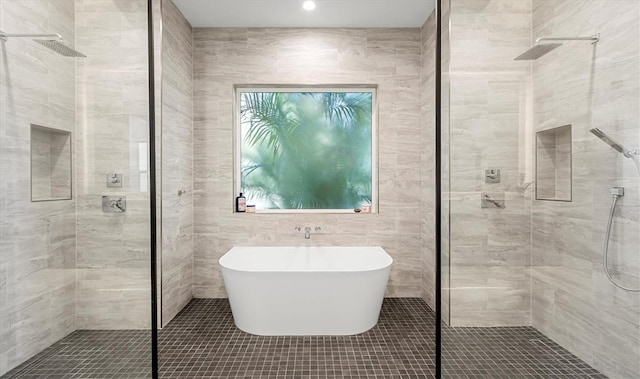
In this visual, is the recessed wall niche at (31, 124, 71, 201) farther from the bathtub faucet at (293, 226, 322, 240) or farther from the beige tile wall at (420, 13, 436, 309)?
the beige tile wall at (420, 13, 436, 309)

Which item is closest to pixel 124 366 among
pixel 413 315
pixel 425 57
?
pixel 413 315

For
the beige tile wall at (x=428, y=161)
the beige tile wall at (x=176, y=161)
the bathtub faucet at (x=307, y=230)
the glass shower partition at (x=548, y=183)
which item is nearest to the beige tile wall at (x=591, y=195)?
the glass shower partition at (x=548, y=183)

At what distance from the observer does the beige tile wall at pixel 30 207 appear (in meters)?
1.28

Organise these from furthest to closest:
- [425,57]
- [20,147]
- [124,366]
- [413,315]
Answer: [425,57] → [413,315] → [124,366] → [20,147]

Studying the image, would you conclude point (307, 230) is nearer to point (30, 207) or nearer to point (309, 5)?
point (309, 5)

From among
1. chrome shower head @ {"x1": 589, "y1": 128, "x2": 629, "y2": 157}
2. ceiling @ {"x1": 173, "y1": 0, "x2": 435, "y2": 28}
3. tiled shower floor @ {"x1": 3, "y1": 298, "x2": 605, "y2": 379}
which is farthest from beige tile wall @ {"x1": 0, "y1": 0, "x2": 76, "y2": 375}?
chrome shower head @ {"x1": 589, "y1": 128, "x2": 629, "y2": 157}

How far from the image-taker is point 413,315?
9.84ft

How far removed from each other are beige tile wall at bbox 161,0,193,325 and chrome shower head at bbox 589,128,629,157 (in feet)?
9.04

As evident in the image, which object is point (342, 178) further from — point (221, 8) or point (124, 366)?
point (124, 366)

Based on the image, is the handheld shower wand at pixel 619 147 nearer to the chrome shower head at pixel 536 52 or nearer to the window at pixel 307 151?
the chrome shower head at pixel 536 52

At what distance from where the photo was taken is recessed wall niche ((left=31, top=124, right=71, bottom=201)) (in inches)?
52.6

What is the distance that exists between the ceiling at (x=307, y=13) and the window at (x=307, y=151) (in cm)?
67

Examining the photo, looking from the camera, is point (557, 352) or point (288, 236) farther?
point (288, 236)

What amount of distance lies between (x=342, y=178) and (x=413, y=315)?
1501mm
